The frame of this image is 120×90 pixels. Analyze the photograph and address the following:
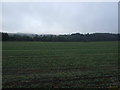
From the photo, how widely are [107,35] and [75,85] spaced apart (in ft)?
236

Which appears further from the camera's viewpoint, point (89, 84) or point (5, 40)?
point (5, 40)

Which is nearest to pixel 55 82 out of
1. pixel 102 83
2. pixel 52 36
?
pixel 102 83

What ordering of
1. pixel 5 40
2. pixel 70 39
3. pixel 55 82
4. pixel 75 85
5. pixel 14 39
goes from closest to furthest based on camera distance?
1. pixel 75 85
2. pixel 55 82
3. pixel 5 40
4. pixel 14 39
5. pixel 70 39

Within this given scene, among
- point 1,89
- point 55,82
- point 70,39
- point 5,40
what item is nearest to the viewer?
point 1,89

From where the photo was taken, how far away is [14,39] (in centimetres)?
7862

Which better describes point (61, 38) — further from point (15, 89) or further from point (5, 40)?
point (15, 89)

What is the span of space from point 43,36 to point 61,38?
23.8ft

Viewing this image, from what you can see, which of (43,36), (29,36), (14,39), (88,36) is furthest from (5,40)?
(88,36)

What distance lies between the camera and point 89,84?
999 centimetres

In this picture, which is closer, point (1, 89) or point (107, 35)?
point (1, 89)

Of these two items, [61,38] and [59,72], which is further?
[61,38]

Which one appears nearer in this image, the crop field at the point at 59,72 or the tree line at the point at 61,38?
the crop field at the point at 59,72

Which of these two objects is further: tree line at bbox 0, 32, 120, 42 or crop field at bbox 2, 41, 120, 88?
tree line at bbox 0, 32, 120, 42

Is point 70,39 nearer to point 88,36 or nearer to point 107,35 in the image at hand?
point 88,36
